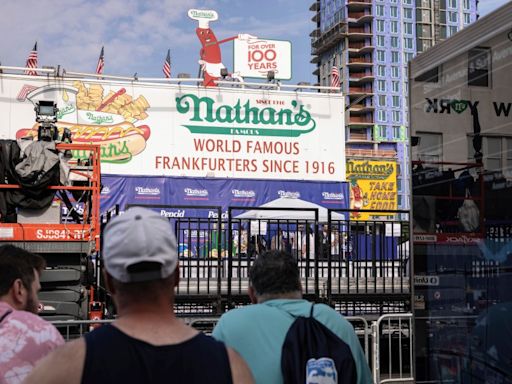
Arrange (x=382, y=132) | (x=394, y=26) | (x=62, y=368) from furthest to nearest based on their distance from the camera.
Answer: (x=394, y=26)
(x=382, y=132)
(x=62, y=368)

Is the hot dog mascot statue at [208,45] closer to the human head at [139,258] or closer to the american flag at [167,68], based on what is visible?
the american flag at [167,68]

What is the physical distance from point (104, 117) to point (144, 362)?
27.6m

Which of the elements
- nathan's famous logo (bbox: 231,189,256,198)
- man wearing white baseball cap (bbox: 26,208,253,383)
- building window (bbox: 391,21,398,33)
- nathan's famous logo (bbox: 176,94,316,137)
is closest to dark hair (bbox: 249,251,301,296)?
man wearing white baseball cap (bbox: 26,208,253,383)

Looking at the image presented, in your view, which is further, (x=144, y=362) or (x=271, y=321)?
(x=271, y=321)

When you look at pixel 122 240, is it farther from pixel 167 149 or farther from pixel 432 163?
pixel 167 149

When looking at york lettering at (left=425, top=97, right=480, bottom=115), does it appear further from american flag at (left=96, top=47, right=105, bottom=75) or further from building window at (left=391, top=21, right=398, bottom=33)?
building window at (left=391, top=21, right=398, bottom=33)

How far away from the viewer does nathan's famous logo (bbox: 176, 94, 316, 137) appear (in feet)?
98.2

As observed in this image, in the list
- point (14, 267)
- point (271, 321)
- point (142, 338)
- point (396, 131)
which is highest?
point (396, 131)

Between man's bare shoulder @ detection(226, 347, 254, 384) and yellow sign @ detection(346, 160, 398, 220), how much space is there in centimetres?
4106

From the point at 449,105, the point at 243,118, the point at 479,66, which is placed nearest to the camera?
the point at 479,66

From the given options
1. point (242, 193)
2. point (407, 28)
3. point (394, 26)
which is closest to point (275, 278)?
point (242, 193)

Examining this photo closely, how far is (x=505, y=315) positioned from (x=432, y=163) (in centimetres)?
112

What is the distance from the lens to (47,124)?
33.4 feet

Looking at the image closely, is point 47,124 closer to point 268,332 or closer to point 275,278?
point 275,278
